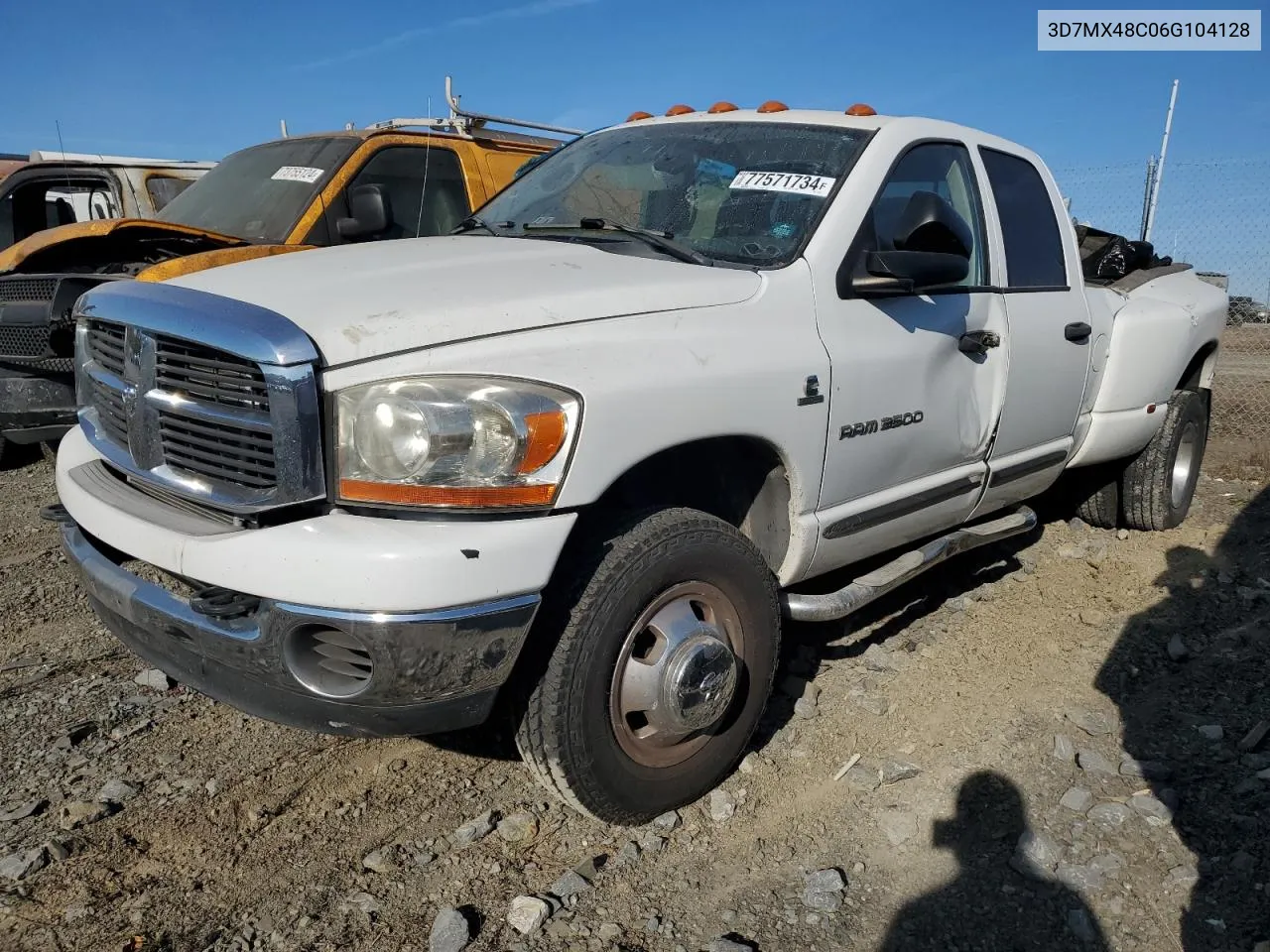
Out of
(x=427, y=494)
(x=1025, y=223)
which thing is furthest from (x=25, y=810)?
(x=1025, y=223)

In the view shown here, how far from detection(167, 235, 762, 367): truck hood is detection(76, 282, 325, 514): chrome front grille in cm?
10

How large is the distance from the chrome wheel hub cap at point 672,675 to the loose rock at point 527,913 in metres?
0.43

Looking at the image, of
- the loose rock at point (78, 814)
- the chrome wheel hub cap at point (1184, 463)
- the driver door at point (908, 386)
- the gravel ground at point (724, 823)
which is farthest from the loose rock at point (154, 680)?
the chrome wheel hub cap at point (1184, 463)

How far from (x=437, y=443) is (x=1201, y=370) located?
5013mm

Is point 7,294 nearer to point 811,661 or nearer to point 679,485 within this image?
point 679,485

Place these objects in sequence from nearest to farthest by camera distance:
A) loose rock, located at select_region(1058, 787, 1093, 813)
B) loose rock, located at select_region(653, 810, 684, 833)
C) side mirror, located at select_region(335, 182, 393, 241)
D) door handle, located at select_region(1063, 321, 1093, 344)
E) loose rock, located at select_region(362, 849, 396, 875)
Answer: loose rock, located at select_region(362, 849, 396, 875), loose rock, located at select_region(653, 810, 684, 833), loose rock, located at select_region(1058, 787, 1093, 813), door handle, located at select_region(1063, 321, 1093, 344), side mirror, located at select_region(335, 182, 393, 241)

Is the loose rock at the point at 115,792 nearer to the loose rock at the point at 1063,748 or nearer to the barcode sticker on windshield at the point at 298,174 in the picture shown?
the loose rock at the point at 1063,748

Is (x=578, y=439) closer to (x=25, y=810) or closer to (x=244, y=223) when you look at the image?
(x=25, y=810)

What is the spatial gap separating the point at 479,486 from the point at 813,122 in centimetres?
207

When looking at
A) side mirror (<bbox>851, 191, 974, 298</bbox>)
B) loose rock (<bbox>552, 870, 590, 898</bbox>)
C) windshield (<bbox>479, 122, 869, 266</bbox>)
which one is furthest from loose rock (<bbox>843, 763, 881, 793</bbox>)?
windshield (<bbox>479, 122, 869, 266</bbox>)

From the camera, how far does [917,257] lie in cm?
291

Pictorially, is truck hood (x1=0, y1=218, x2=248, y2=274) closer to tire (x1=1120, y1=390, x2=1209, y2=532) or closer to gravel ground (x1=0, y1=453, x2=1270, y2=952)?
gravel ground (x1=0, y1=453, x2=1270, y2=952)

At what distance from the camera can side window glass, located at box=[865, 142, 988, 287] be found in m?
3.22

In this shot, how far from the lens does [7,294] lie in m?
5.13
